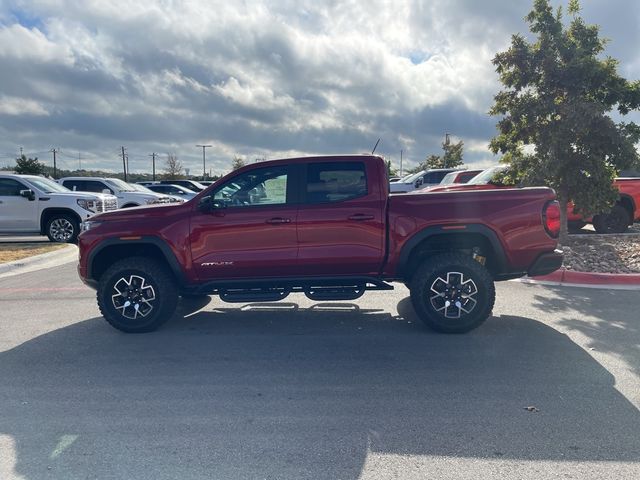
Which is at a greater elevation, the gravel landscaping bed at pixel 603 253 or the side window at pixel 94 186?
the side window at pixel 94 186

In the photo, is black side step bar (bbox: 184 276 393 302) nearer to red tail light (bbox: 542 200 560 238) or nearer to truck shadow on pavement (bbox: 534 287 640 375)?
red tail light (bbox: 542 200 560 238)

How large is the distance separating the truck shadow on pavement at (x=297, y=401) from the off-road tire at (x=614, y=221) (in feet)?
25.1

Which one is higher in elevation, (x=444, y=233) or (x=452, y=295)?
(x=444, y=233)

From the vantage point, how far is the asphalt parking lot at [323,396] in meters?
2.88

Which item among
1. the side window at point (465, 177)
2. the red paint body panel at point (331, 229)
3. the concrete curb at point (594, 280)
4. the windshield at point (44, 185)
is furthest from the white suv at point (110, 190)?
the concrete curb at point (594, 280)

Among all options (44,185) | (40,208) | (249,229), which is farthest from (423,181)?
(249,229)

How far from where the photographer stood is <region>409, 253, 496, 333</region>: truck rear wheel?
16.5 ft

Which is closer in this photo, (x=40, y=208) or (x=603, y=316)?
(x=603, y=316)

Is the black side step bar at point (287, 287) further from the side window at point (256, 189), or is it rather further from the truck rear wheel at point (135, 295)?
the side window at point (256, 189)

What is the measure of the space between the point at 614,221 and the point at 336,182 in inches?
366

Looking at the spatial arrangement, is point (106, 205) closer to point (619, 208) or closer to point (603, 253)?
point (603, 253)

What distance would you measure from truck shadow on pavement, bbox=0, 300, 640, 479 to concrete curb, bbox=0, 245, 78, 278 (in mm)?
4721

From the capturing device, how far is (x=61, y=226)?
1223cm

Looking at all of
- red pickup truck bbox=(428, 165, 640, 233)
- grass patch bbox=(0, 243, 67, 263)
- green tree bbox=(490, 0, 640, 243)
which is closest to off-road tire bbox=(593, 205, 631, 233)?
red pickup truck bbox=(428, 165, 640, 233)
